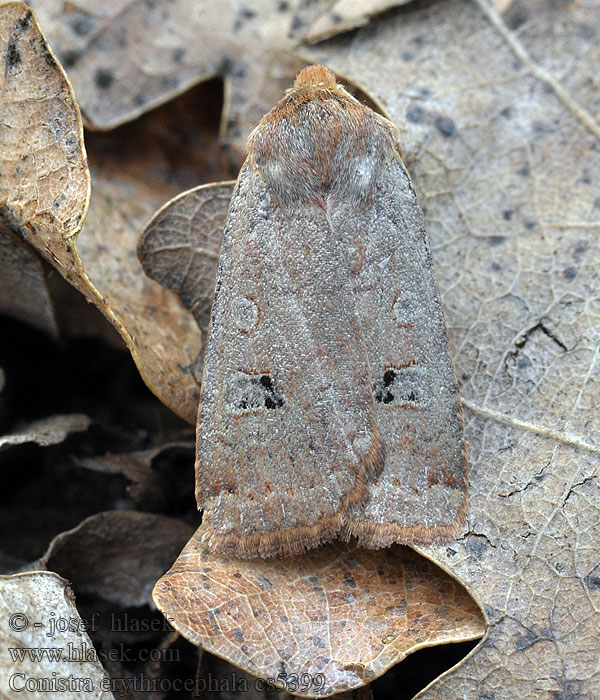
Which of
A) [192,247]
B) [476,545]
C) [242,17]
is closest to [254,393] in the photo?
[192,247]

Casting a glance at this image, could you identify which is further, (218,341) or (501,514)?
(218,341)

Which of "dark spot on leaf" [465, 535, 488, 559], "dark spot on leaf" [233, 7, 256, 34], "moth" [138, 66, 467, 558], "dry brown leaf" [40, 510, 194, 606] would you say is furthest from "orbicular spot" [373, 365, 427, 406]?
"dark spot on leaf" [233, 7, 256, 34]

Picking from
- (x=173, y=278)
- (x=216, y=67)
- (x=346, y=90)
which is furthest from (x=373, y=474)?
(x=216, y=67)

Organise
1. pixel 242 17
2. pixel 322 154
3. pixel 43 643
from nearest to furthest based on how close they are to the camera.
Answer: pixel 43 643
pixel 322 154
pixel 242 17

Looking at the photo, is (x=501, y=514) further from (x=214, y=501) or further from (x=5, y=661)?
(x=5, y=661)

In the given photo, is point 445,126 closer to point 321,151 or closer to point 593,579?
point 321,151

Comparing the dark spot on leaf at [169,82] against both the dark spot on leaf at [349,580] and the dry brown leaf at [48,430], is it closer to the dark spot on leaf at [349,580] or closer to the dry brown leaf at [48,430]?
the dry brown leaf at [48,430]

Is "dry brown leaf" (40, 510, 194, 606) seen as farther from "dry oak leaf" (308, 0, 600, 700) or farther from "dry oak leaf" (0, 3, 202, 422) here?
"dry oak leaf" (308, 0, 600, 700)
